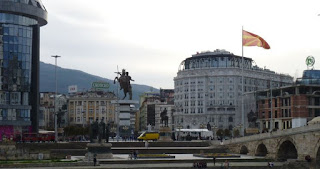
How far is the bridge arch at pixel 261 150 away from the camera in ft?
251

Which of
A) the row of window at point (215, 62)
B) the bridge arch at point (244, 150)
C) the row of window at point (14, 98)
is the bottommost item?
the bridge arch at point (244, 150)

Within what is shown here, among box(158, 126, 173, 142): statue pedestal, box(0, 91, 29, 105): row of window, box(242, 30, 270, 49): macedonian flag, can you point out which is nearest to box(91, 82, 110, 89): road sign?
box(0, 91, 29, 105): row of window

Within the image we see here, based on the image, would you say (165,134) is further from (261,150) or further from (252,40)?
(252,40)

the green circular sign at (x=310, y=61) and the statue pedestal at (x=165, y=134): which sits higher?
the green circular sign at (x=310, y=61)

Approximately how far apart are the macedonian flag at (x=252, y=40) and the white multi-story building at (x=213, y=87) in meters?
80.1

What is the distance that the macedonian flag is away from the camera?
→ 75188 millimetres

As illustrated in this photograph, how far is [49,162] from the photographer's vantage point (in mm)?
Answer: 59969

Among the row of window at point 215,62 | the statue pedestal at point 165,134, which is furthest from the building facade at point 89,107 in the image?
the statue pedestal at point 165,134

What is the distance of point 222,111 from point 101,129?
307ft

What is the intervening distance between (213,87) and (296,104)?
1919 inches

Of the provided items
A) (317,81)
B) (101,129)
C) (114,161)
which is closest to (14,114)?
(101,129)

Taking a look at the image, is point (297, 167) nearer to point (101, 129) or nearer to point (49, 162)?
point (101, 129)

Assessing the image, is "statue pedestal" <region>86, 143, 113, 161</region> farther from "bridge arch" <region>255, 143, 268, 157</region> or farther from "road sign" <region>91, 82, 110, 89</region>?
"road sign" <region>91, 82, 110, 89</region>

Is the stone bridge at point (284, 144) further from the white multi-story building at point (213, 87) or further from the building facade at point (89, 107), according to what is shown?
the building facade at point (89, 107)
